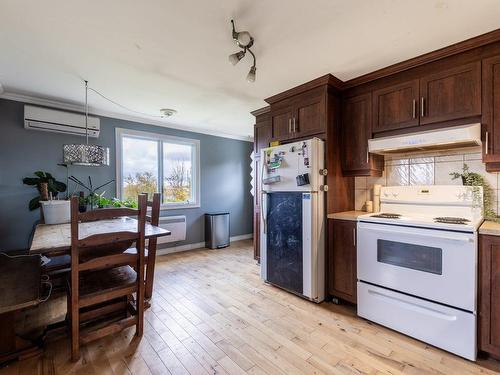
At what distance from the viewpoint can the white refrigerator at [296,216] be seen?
2.41 metres

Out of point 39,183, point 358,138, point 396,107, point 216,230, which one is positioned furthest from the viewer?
point 216,230

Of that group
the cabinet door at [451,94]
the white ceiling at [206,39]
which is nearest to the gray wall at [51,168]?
the white ceiling at [206,39]

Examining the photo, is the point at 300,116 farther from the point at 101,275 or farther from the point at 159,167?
the point at 159,167

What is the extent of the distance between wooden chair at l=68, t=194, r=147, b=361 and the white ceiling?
1.23 m

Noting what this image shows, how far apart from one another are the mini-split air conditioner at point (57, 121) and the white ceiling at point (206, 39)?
27cm

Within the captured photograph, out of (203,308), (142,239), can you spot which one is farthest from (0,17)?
(203,308)

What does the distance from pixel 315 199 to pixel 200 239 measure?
9.71 ft

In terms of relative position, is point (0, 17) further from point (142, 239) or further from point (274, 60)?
point (274, 60)

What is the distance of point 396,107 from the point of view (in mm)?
2258

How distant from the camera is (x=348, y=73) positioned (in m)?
2.38

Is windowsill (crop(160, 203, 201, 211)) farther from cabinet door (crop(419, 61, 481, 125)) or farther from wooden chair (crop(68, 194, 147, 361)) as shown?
cabinet door (crop(419, 61, 481, 125))

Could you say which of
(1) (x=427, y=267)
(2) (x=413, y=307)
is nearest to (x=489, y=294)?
(1) (x=427, y=267)

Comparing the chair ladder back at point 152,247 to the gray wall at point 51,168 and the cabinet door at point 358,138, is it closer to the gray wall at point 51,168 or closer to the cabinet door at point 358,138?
the gray wall at point 51,168

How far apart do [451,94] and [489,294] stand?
1.53 metres
